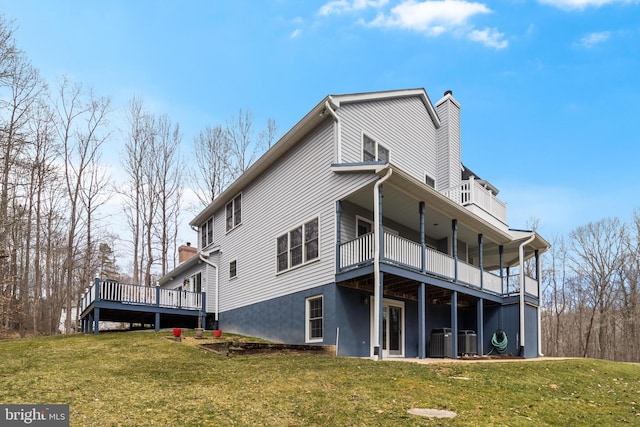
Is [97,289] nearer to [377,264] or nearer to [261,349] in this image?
[261,349]

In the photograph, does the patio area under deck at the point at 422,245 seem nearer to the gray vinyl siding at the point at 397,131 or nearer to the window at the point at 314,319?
the window at the point at 314,319

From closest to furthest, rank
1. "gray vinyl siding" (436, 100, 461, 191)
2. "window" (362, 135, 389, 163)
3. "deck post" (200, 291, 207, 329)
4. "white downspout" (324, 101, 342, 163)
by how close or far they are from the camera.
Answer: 1. "white downspout" (324, 101, 342, 163)
2. "window" (362, 135, 389, 163)
3. "gray vinyl siding" (436, 100, 461, 191)
4. "deck post" (200, 291, 207, 329)

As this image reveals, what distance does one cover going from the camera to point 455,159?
20.0 meters

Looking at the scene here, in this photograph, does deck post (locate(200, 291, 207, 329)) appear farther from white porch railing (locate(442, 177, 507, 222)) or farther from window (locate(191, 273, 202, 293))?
white porch railing (locate(442, 177, 507, 222))

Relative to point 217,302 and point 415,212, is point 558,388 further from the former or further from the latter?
point 217,302

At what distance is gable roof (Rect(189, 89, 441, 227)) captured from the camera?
14366 mm

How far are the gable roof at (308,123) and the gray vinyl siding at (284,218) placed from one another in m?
0.22

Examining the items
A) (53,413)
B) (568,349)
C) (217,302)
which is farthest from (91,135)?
(568,349)

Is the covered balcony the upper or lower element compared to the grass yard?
upper

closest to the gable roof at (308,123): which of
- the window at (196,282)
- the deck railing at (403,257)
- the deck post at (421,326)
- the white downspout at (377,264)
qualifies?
the white downspout at (377,264)

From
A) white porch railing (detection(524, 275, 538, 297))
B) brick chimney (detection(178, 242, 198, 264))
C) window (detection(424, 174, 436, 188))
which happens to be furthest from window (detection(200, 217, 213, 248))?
white porch railing (detection(524, 275, 538, 297))

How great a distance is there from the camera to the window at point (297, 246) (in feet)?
48.8

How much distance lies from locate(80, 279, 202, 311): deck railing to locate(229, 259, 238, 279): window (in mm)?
1912

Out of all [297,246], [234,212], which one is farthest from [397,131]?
[234,212]
